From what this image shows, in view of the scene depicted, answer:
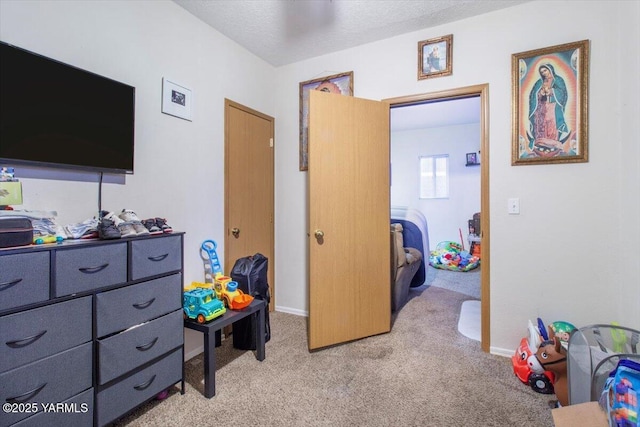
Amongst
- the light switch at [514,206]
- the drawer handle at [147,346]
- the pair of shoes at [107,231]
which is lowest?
the drawer handle at [147,346]

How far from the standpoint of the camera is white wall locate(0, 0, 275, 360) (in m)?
1.53

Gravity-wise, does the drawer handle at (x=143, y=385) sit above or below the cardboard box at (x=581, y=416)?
below

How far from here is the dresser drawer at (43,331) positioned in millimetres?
1114

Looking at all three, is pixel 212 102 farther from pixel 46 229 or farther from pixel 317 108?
pixel 46 229

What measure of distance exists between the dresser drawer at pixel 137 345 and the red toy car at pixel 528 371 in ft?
7.27

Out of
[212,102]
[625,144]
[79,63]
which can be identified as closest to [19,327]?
[79,63]

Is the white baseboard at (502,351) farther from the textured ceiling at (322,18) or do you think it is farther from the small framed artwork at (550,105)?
the textured ceiling at (322,18)

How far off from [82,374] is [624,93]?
3.41 metres

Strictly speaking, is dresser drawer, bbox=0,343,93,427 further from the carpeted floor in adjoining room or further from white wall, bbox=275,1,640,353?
white wall, bbox=275,1,640,353

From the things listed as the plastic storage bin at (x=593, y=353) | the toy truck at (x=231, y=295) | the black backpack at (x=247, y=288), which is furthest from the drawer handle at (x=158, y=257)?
the plastic storage bin at (x=593, y=353)

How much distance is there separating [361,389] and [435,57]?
2632 millimetres

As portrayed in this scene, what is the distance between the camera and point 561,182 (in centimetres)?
210

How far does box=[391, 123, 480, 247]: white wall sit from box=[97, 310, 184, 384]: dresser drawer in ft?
17.4

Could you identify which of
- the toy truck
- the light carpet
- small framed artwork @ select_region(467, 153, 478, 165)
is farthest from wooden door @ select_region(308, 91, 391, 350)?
small framed artwork @ select_region(467, 153, 478, 165)
